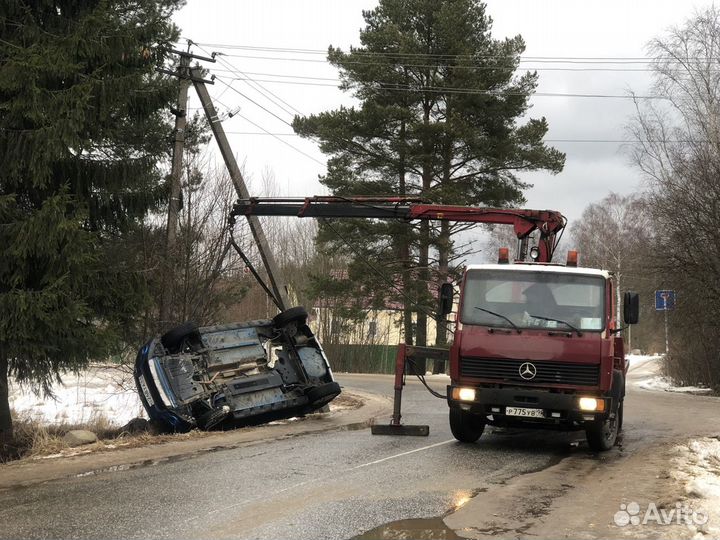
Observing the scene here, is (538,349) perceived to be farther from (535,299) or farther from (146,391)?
(146,391)

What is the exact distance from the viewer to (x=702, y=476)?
342 inches

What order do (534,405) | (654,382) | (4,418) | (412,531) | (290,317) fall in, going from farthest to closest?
(654,382) → (290,317) → (4,418) → (534,405) → (412,531)

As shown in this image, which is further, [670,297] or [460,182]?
[460,182]

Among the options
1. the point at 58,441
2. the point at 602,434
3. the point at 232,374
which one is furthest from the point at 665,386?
the point at 58,441

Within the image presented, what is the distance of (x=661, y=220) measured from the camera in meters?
27.7

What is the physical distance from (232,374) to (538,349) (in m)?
5.62

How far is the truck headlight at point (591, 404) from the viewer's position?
10.1 metres

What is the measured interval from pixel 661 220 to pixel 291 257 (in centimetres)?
2667

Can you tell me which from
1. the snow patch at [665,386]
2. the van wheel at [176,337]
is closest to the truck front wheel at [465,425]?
the van wheel at [176,337]

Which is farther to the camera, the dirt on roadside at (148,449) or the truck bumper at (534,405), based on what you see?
the truck bumper at (534,405)

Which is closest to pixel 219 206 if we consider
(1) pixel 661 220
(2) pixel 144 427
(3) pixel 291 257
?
(2) pixel 144 427

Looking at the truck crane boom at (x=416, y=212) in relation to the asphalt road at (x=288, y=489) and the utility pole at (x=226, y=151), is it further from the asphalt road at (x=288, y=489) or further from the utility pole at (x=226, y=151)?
the asphalt road at (x=288, y=489)

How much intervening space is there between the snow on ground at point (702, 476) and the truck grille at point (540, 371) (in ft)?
4.83

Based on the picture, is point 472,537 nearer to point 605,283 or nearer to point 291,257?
point 605,283
